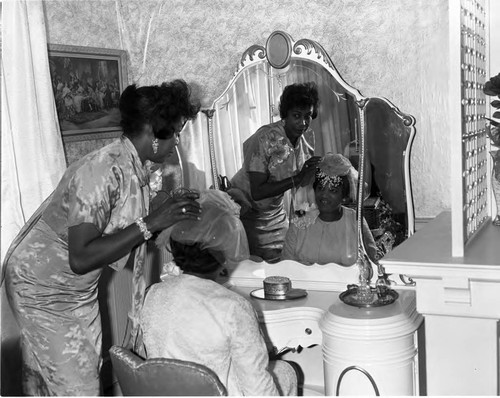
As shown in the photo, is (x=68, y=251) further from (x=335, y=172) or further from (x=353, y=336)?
(x=335, y=172)

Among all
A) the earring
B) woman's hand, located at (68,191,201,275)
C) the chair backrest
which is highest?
the earring

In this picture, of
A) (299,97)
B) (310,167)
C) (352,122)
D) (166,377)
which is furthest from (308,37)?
(166,377)

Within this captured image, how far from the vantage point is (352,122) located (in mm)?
2914

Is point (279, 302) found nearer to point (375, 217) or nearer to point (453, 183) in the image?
point (375, 217)

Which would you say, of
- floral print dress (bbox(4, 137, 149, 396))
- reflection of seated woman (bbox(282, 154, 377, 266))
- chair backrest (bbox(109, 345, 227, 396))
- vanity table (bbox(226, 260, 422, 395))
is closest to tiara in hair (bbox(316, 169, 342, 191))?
reflection of seated woman (bbox(282, 154, 377, 266))

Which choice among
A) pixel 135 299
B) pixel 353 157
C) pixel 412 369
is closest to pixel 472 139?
pixel 353 157

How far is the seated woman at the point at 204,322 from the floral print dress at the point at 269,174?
84cm

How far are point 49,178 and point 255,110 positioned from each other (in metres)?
0.91

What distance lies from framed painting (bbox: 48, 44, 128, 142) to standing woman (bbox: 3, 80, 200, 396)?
2.74 ft

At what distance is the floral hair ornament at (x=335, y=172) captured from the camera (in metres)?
2.93

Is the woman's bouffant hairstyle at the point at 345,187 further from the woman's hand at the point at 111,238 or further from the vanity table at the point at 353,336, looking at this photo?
the woman's hand at the point at 111,238

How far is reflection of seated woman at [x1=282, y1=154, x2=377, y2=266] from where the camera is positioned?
2.95 meters

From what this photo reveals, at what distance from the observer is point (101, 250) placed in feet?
7.38

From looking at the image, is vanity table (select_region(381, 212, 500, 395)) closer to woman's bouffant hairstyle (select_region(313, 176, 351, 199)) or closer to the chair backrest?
woman's bouffant hairstyle (select_region(313, 176, 351, 199))
